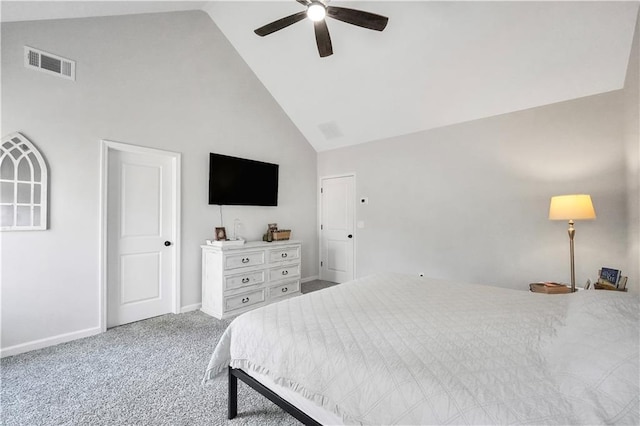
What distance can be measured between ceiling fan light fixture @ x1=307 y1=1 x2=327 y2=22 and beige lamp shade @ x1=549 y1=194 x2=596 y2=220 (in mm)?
2695

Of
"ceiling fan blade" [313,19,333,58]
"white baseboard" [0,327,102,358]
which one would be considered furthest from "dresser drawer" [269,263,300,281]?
"ceiling fan blade" [313,19,333,58]

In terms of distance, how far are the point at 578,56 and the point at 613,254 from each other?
196cm

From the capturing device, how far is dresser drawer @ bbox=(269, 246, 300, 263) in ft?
12.9

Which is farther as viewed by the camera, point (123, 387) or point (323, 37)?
point (323, 37)

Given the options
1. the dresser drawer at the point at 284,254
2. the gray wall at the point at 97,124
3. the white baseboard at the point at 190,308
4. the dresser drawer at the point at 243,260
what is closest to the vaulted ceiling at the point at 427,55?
the gray wall at the point at 97,124

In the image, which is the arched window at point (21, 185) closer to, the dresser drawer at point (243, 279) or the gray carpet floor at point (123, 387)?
the gray carpet floor at point (123, 387)

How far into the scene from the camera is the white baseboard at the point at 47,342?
2.39 metres

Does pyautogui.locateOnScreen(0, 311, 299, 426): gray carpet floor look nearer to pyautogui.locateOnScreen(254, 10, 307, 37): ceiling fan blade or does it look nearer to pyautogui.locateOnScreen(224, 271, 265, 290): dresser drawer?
pyautogui.locateOnScreen(224, 271, 265, 290): dresser drawer

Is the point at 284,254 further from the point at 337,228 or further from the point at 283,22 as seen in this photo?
the point at 283,22

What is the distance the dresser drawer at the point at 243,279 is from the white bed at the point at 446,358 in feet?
5.86

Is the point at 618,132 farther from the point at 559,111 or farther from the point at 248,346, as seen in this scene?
the point at 248,346

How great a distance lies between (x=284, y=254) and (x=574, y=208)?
3314 mm

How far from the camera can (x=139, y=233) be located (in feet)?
10.7

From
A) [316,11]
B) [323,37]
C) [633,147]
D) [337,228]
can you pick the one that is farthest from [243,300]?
[633,147]
